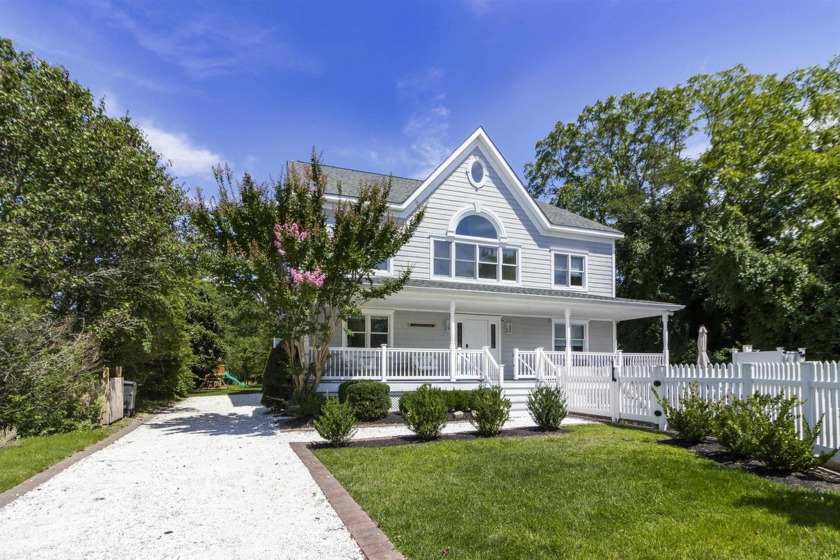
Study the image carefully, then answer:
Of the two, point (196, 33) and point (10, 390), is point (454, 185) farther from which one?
point (10, 390)

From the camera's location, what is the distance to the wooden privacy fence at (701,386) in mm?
6555

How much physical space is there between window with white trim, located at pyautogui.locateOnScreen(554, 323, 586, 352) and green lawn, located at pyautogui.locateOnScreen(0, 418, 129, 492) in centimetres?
1495

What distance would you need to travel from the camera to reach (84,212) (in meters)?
11.6

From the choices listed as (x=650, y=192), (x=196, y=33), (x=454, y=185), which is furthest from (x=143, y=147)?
(x=650, y=192)

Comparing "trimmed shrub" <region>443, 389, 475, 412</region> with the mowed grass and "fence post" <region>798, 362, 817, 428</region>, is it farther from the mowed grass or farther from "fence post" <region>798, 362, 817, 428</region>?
"fence post" <region>798, 362, 817, 428</region>

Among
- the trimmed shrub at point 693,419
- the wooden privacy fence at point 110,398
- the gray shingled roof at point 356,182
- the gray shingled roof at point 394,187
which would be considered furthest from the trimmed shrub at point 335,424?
the gray shingled roof at point 394,187

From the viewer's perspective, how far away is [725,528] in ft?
13.4

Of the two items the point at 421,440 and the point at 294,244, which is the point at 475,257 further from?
the point at 421,440

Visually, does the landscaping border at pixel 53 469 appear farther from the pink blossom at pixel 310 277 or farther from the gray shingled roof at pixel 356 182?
the gray shingled roof at pixel 356 182

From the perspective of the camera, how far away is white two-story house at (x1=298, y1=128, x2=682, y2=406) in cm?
1517

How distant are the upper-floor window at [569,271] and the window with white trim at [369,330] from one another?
23.6 ft

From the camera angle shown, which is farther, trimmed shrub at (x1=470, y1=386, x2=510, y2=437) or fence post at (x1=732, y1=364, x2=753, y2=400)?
trimmed shrub at (x1=470, y1=386, x2=510, y2=437)

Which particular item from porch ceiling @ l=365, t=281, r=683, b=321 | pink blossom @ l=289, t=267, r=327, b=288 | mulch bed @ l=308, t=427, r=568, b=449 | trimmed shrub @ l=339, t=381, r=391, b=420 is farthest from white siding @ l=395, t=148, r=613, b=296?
mulch bed @ l=308, t=427, r=568, b=449

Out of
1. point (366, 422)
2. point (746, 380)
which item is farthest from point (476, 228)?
point (746, 380)
